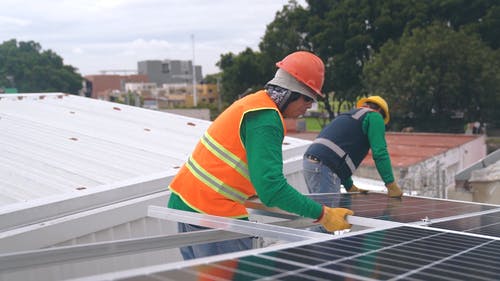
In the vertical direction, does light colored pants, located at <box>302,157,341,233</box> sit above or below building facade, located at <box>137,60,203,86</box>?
below

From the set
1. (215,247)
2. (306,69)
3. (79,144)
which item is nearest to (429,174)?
(79,144)

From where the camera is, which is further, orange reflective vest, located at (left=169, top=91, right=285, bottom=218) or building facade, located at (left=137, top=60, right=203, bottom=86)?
building facade, located at (left=137, top=60, right=203, bottom=86)

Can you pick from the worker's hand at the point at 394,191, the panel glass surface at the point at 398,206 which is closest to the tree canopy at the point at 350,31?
the worker's hand at the point at 394,191

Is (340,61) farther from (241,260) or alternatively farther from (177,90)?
(177,90)

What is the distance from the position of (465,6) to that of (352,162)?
101 ft

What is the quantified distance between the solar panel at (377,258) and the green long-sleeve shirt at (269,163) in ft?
1.48

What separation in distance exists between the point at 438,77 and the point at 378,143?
24.6m

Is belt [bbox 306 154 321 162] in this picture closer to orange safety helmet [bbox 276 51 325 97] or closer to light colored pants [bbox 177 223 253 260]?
orange safety helmet [bbox 276 51 325 97]

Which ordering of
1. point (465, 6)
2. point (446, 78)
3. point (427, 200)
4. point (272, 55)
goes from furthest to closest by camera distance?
point (272, 55), point (465, 6), point (446, 78), point (427, 200)

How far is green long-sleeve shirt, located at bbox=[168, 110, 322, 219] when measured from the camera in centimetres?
306

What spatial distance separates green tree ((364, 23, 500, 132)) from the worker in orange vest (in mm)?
25876

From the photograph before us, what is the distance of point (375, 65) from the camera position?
30.2m

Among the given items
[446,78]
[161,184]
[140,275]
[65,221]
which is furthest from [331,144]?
[446,78]

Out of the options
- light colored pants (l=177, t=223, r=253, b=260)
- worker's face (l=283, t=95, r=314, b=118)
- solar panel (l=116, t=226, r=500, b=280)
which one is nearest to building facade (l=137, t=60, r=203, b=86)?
worker's face (l=283, t=95, r=314, b=118)
